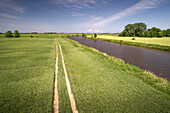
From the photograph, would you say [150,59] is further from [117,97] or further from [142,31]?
[142,31]

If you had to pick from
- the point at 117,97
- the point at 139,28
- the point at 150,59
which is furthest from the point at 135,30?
the point at 117,97

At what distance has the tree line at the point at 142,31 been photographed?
71544mm

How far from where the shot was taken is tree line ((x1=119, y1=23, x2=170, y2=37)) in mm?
71544

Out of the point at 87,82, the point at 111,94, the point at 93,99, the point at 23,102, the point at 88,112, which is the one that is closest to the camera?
the point at 88,112

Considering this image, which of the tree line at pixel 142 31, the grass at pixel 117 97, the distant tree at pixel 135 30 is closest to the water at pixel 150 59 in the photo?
the grass at pixel 117 97

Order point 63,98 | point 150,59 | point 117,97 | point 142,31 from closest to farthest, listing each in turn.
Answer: point 63,98 < point 117,97 < point 150,59 < point 142,31

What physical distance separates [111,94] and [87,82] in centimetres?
220

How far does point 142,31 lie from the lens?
268 feet

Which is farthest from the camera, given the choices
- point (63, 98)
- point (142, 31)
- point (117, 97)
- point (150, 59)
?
point (142, 31)

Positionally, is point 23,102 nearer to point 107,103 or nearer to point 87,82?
point 87,82

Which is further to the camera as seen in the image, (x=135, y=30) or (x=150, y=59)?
(x=135, y=30)

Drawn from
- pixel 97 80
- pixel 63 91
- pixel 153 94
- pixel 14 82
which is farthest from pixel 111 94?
pixel 14 82

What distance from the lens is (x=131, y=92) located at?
222 inches

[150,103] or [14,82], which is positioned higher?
[14,82]
